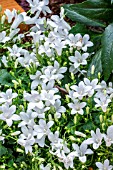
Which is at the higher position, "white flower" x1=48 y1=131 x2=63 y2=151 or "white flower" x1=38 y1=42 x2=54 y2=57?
"white flower" x1=38 y1=42 x2=54 y2=57

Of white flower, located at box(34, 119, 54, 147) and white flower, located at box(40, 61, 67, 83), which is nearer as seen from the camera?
white flower, located at box(34, 119, 54, 147)

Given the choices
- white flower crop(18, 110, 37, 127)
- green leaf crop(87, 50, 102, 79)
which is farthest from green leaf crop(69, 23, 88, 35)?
white flower crop(18, 110, 37, 127)

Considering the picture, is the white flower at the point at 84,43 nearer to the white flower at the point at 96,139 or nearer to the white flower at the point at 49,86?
the white flower at the point at 49,86

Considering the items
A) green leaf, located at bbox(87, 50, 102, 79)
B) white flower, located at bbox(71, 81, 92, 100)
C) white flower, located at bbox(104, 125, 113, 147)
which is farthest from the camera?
green leaf, located at bbox(87, 50, 102, 79)

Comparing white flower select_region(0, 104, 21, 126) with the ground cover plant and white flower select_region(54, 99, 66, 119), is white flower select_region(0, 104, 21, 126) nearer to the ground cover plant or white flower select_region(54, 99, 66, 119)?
the ground cover plant

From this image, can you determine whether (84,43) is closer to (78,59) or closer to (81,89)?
(78,59)

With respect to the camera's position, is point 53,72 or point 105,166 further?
point 53,72

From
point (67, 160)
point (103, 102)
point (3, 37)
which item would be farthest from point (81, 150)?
point (3, 37)

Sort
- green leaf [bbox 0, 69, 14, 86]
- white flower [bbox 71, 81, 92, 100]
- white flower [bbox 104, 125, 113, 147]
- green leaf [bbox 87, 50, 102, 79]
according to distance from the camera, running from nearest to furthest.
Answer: white flower [bbox 104, 125, 113, 147]
white flower [bbox 71, 81, 92, 100]
green leaf [bbox 0, 69, 14, 86]
green leaf [bbox 87, 50, 102, 79]
